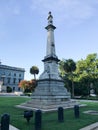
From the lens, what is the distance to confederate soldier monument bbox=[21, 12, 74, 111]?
2142 cm

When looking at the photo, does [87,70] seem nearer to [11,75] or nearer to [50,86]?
[50,86]

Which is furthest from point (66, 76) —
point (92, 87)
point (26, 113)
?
point (26, 113)

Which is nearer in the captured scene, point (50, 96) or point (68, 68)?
point (50, 96)

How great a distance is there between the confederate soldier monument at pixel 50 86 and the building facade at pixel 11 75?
61.1 m

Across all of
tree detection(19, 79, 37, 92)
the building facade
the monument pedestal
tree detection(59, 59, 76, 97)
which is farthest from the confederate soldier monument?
the building facade

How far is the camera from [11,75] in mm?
86250

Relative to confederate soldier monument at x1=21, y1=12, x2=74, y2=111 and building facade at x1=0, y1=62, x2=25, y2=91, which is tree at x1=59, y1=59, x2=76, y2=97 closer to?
confederate soldier monument at x1=21, y1=12, x2=74, y2=111

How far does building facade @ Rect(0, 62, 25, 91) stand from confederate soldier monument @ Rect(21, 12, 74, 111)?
61070mm

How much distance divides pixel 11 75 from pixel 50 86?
6602cm

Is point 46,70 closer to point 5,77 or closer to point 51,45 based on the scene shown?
point 51,45

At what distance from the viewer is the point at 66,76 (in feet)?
184

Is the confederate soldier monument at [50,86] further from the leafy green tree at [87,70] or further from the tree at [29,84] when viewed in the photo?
the tree at [29,84]

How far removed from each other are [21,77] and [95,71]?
4701 centimetres

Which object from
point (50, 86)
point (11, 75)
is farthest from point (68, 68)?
point (11, 75)
